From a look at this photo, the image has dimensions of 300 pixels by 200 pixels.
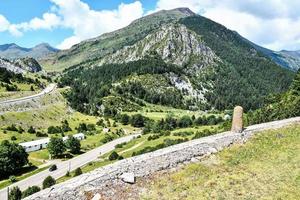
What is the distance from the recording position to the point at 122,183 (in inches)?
974

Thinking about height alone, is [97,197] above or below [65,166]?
above

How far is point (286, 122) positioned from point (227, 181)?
39.6 feet

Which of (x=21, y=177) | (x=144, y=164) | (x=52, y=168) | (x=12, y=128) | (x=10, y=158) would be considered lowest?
(x=21, y=177)

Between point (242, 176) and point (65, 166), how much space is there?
284 feet

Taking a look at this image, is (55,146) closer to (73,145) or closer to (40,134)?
(73,145)

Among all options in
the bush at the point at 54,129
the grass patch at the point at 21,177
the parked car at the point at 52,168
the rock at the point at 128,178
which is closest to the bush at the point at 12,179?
the grass patch at the point at 21,177

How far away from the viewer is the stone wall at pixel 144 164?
901 inches

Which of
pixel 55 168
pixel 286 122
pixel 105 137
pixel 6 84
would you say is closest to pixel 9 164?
pixel 55 168

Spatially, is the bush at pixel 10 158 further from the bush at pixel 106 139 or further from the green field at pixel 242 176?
the green field at pixel 242 176

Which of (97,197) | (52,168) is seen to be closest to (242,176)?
(97,197)

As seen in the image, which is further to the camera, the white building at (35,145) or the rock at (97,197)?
the white building at (35,145)

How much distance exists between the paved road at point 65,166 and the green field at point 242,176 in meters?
61.0

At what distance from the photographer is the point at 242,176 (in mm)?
27719

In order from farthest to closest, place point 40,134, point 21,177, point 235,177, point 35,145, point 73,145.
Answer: point 40,134 < point 73,145 < point 35,145 < point 21,177 < point 235,177
